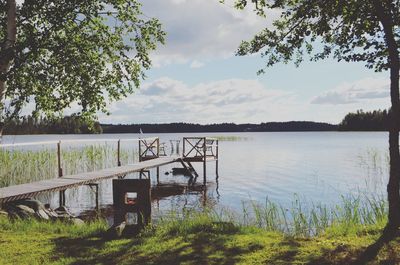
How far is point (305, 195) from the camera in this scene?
23.7 metres

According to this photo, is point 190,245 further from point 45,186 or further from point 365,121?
point 365,121

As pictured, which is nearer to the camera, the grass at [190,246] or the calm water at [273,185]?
the grass at [190,246]

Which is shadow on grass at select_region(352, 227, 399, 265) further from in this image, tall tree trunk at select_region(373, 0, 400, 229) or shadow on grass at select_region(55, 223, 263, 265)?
shadow on grass at select_region(55, 223, 263, 265)

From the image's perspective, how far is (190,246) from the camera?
277 inches

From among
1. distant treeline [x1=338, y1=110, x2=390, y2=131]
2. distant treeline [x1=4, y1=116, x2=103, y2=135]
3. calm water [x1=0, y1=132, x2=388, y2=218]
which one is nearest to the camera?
distant treeline [x1=4, y1=116, x2=103, y2=135]

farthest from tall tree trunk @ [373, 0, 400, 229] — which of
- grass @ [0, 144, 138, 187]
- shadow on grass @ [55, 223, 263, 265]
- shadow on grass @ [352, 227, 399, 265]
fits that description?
grass @ [0, 144, 138, 187]

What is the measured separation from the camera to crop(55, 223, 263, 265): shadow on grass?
6.38 metres

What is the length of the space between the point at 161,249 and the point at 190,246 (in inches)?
19.9

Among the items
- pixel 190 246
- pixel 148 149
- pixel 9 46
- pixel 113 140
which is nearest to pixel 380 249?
pixel 190 246

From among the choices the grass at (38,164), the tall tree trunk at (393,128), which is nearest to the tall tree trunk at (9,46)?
the tall tree trunk at (393,128)

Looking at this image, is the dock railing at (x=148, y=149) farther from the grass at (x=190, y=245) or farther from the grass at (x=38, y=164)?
the grass at (x=190, y=245)

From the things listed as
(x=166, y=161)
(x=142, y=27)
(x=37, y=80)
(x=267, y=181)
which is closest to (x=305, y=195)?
(x=267, y=181)

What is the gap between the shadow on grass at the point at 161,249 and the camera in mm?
6375

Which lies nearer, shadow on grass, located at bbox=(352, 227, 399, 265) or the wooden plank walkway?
shadow on grass, located at bbox=(352, 227, 399, 265)
